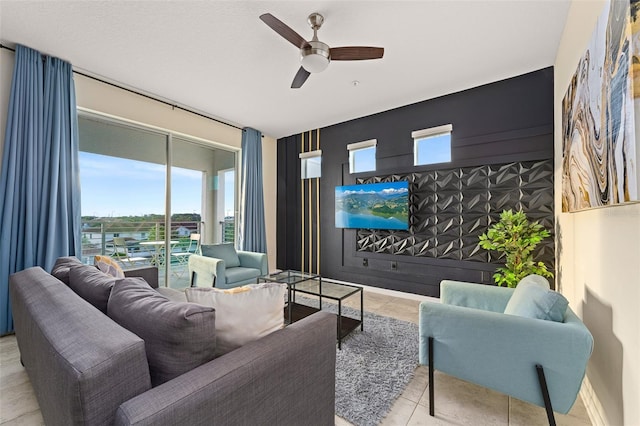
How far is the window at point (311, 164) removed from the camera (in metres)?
4.68

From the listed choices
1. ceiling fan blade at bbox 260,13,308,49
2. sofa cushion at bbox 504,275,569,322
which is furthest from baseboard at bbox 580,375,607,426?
ceiling fan blade at bbox 260,13,308,49

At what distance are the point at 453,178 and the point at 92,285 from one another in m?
3.52

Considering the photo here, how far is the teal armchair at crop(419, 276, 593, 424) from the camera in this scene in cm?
124

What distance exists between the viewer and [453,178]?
3.28 m

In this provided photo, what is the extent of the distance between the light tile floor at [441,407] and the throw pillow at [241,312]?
835 mm

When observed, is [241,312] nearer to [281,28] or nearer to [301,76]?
[281,28]

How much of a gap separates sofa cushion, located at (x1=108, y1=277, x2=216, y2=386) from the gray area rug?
3.47ft

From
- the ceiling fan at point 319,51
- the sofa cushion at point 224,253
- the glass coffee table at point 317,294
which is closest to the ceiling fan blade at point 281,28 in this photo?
the ceiling fan at point 319,51

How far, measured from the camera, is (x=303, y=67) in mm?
2275

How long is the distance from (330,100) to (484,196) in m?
2.27

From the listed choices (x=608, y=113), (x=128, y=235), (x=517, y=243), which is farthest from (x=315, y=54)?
(x=128, y=235)

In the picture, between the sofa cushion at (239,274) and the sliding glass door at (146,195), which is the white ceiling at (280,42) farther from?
the sofa cushion at (239,274)

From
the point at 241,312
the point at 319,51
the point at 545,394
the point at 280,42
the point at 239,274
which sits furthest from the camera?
the point at 239,274

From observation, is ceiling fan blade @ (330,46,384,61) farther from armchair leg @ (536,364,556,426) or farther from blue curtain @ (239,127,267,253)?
blue curtain @ (239,127,267,253)
